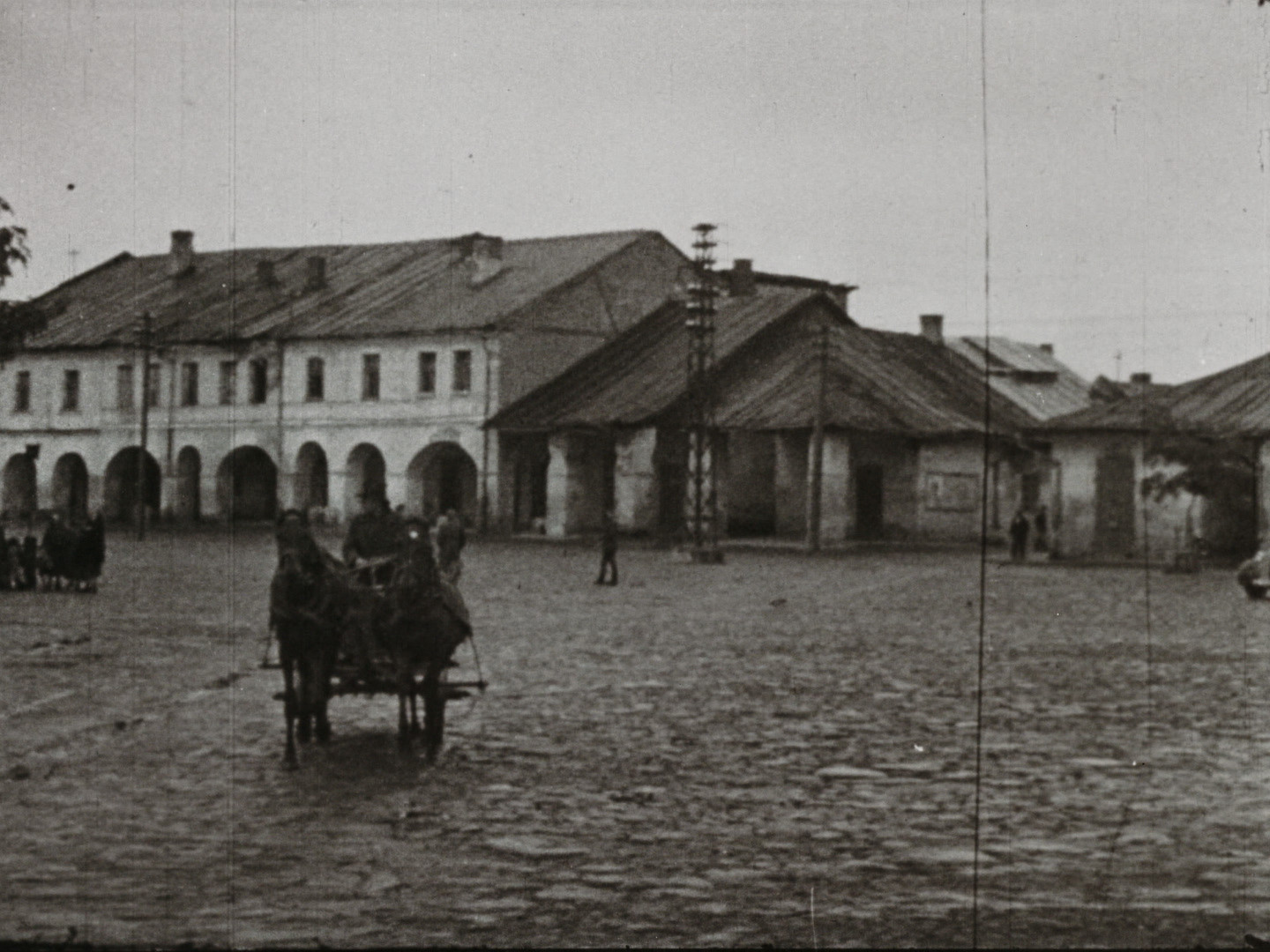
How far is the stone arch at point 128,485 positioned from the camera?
54.6 metres

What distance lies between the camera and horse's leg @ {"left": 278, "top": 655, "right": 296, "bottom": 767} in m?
11.5

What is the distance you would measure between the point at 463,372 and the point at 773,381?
8.79m

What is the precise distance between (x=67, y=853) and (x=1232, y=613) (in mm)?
22162

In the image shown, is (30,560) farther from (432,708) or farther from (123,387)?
(123,387)

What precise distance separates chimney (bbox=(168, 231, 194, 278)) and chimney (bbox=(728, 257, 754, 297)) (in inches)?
682

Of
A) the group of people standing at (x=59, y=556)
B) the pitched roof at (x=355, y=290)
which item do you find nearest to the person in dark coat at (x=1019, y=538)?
the pitched roof at (x=355, y=290)

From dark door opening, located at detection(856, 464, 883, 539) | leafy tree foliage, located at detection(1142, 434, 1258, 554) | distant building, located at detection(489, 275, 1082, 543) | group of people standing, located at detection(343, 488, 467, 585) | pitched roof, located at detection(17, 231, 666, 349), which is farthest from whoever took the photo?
pitched roof, located at detection(17, 231, 666, 349)

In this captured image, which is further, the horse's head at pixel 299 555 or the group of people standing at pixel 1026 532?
the group of people standing at pixel 1026 532

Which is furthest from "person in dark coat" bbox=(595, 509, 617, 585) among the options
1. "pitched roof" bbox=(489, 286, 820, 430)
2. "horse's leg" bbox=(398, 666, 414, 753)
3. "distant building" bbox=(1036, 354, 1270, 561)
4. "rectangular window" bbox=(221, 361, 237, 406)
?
"rectangular window" bbox=(221, 361, 237, 406)

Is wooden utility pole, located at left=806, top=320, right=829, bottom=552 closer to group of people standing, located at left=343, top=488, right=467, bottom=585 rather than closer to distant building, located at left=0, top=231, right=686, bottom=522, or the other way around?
distant building, located at left=0, top=231, right=686, bottom=522

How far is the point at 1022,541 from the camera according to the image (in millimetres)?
48656

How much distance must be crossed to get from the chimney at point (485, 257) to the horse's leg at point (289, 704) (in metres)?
48.8

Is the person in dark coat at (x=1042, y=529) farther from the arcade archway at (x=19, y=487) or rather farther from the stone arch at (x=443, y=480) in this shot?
the arcade archway at (x=19, y=487)

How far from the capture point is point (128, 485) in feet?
184
